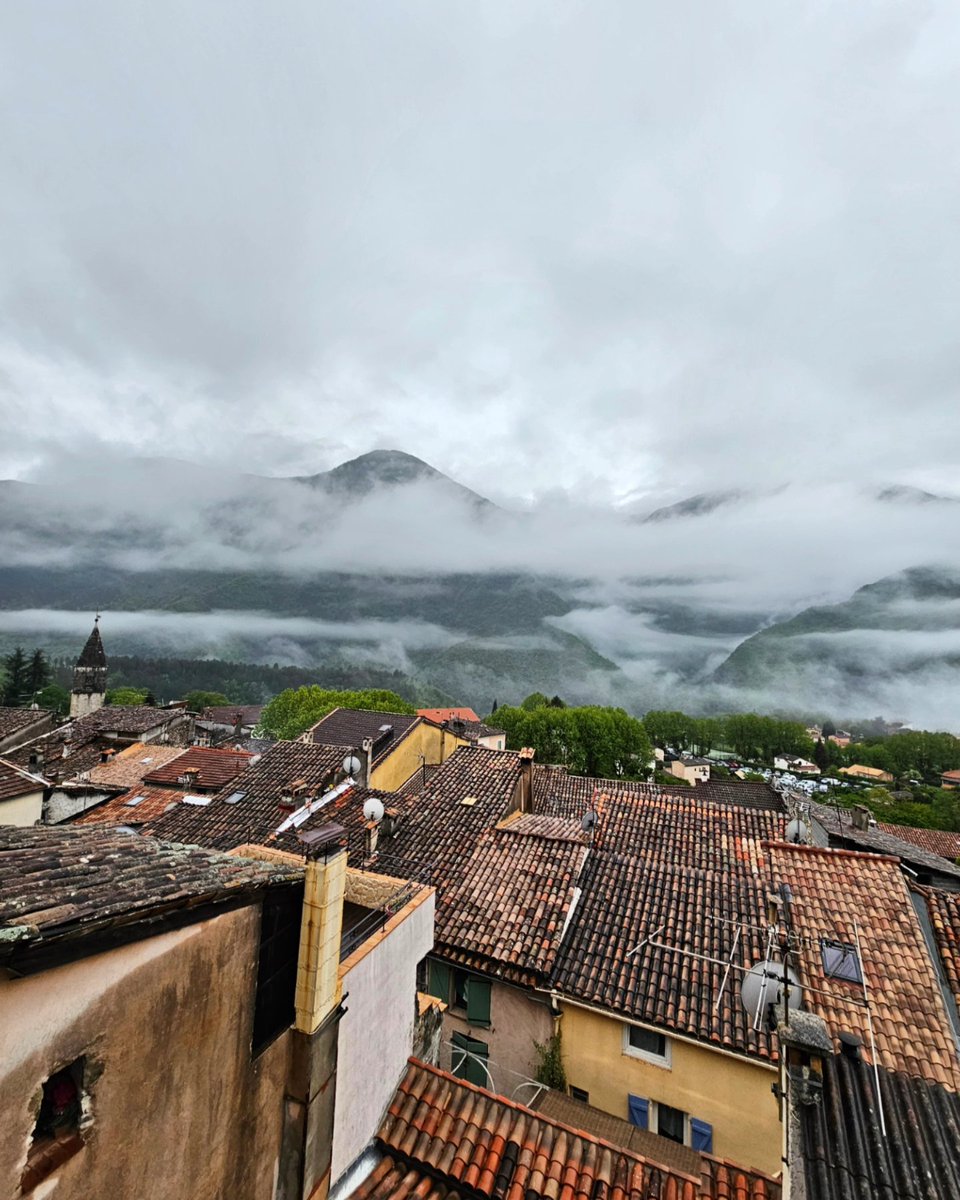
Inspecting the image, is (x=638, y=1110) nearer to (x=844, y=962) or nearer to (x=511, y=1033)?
(x=511, y=1033)

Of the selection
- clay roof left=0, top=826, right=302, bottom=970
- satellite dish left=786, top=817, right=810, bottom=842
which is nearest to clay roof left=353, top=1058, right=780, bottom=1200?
clay roof left=0, top=826, right=302, bottom=970

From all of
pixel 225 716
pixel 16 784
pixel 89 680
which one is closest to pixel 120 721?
pixel 16 784

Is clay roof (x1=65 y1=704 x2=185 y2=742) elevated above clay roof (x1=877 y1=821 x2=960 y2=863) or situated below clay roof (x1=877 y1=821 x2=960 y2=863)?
above

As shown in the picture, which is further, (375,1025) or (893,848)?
(893,848)

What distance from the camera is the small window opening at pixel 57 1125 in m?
3.00

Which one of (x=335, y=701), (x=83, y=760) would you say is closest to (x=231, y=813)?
(x=83, y=760)

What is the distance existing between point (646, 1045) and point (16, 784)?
695 inches

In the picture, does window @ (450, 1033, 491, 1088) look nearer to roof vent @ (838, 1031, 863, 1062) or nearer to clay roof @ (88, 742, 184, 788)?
roof vent @ (838, 1031, 863, 1062)

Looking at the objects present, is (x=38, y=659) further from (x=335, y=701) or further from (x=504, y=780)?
(x=504, y=780)

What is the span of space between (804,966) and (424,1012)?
7.45 meters

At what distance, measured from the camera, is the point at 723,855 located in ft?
48.2

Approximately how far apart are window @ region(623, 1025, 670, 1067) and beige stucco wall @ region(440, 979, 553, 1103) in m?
1.49

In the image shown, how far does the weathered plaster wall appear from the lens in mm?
6070

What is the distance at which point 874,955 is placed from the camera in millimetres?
10688
